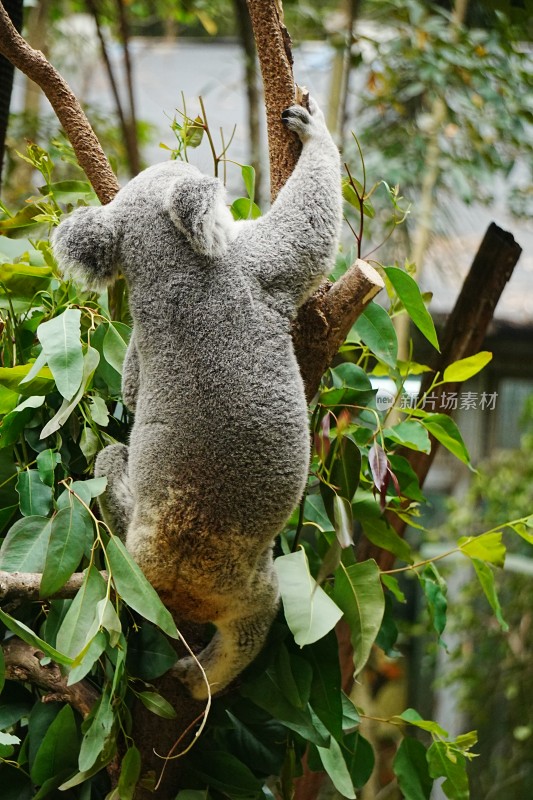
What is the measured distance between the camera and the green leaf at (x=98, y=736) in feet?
3.52

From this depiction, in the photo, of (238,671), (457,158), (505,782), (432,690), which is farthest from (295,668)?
(432,690)

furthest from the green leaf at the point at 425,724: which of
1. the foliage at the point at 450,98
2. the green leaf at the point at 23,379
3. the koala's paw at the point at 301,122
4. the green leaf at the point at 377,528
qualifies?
the foliage at the point at 450,98

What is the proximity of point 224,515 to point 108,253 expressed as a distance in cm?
38

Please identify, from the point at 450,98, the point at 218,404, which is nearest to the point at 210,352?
the point at 218,404

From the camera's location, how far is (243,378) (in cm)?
108

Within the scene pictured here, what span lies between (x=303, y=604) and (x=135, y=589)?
225 millimetres

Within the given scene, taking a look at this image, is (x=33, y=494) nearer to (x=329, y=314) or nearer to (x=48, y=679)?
(x=48, y=679)

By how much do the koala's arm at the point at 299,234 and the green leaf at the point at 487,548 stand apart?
0.54 m

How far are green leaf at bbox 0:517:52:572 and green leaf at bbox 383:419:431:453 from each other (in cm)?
58

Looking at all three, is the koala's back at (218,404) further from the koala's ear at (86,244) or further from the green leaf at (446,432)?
the green leaf at (446,432)

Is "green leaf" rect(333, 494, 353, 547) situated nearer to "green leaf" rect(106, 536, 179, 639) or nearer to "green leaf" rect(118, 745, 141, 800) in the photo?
"green leaf" rect(106, 536, 179, 639)

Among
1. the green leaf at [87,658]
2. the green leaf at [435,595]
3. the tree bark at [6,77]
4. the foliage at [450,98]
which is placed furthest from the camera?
the foliage at [450,98]

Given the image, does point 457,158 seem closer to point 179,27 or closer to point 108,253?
point 108,253

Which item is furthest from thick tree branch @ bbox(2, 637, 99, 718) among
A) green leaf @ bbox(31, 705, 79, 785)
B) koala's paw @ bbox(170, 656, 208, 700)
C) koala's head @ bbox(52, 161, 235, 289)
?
koala's head @ bbox(52, 161, 235, 289)
